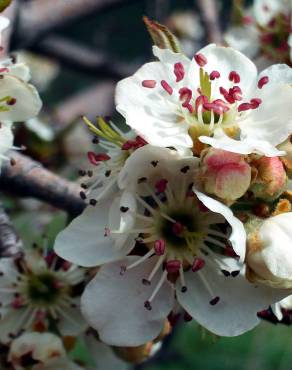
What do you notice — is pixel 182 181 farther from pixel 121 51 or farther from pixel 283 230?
pixel 121 51

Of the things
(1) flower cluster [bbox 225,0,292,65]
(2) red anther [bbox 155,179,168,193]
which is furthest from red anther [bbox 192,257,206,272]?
(1) flower cluster [bbox 225,0,292,65]

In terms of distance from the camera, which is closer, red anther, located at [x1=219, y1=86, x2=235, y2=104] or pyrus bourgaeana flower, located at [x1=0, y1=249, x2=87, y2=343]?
red anther, located at [x1=219, y1=86, x2=235, y2=104]

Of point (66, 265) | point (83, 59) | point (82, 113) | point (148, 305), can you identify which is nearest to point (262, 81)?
point (148, 305)

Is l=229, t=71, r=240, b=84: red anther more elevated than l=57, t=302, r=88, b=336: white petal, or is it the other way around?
l=229, t=71, r=240, b=84: red anther

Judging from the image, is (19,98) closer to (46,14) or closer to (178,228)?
(178,228)

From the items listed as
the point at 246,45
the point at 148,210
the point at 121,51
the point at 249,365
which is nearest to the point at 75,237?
the point at 148,210

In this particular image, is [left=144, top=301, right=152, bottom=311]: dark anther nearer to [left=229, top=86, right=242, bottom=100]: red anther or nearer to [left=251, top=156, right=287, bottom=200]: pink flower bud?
[left=251, top=156, right=287, bottom=200]: pink flower bud
